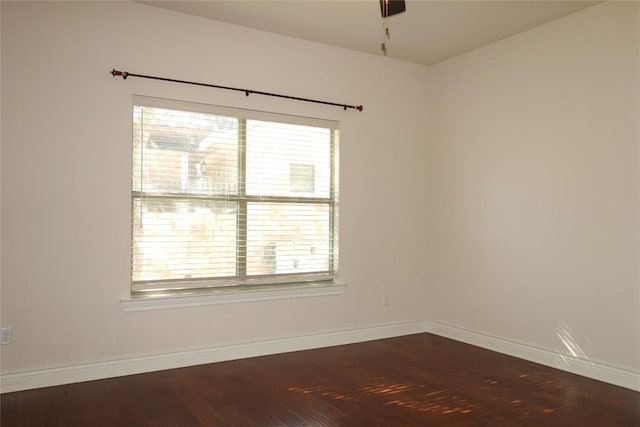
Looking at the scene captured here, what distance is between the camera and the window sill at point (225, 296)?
3.75 metres

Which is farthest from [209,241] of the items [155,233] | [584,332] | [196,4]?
[584,332]

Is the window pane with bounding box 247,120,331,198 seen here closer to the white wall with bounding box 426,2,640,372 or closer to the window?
the window

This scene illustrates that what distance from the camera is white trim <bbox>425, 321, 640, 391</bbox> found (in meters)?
3.54

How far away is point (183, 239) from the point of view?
12.9 ft

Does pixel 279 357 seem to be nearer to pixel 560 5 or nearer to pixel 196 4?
pixel 196 4

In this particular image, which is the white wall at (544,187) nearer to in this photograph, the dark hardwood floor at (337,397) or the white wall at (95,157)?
the dark hardwood floor at (337,397)

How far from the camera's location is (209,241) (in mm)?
4059

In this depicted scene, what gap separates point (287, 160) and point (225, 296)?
4.29 ft

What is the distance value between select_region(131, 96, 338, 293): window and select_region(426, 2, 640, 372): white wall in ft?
4.20

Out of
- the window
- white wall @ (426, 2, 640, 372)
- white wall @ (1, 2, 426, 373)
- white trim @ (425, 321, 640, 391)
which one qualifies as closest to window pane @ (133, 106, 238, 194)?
the window

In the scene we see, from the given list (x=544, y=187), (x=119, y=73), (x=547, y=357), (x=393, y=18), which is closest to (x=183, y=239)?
(x=119, y=73)

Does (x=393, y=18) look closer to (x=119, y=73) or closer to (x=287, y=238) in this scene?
(x=287, y=238)

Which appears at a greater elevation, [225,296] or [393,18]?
[393,18]

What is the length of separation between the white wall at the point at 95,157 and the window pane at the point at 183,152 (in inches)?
4.8
